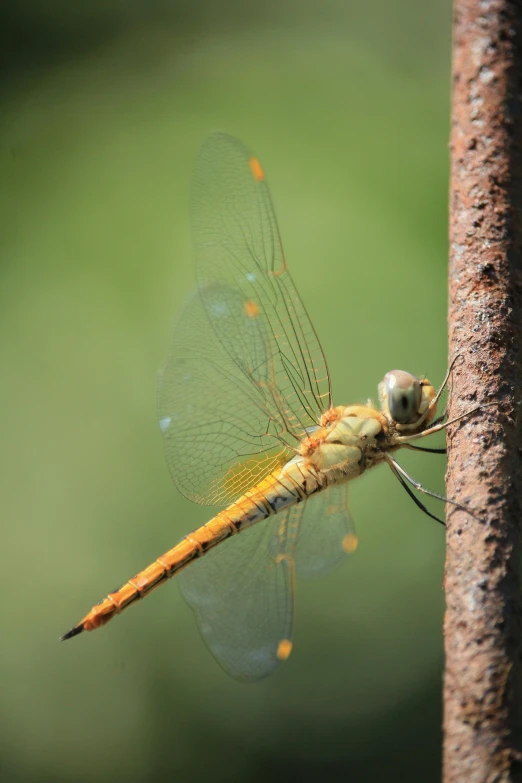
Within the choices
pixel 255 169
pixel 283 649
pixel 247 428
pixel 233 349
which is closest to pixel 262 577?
pixel 283 649

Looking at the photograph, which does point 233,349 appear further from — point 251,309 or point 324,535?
point 324,535

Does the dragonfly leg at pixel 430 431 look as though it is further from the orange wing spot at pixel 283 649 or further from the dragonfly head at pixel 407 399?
the orange wing spot at pixel 283 649

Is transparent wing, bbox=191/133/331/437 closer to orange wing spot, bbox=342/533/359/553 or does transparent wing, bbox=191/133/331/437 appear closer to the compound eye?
the compound eye

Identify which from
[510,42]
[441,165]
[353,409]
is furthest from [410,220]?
[510,42]

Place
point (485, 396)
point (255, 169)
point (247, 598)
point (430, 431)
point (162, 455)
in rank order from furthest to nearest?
point (162, 455) < point (247, 598) < point (255, 169) < point (430, 431) < point (485, 396)

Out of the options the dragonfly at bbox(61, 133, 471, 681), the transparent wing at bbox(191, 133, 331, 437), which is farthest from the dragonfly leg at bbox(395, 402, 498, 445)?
the transparent wing at bbox(191, 133, 331, 437)

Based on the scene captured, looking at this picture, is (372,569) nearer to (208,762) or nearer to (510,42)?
(208,762)

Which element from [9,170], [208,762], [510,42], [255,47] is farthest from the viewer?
[255,47]
